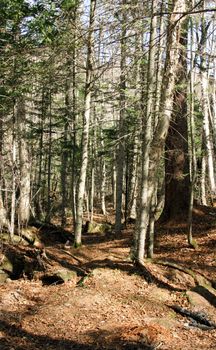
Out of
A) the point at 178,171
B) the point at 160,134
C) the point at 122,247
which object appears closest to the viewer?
the point at 160,134

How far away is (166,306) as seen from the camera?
794cm

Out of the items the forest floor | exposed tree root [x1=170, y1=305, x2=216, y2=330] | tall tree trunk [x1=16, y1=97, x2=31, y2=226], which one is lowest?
exposed tree root [x1=170, y1=305, x2=216, y2=330]

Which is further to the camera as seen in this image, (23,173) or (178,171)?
(23,173)

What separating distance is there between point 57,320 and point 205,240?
640 centimetres

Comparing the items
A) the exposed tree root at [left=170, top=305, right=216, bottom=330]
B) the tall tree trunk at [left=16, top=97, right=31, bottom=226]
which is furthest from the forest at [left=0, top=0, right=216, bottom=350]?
the tall tree trunk at [left=16, top=97, right=31, bottom=226]

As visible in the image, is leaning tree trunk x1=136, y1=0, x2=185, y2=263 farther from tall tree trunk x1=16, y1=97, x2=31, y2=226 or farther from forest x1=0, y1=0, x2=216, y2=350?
tall tree trunk x1=16, y1=97, x2=31, y2=226

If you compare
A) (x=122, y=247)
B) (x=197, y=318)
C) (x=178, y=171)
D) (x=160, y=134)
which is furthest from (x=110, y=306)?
(x=178, y=171)

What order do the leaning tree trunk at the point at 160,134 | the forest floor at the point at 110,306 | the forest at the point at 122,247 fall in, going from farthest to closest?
the leaning tree trunk at the point at 160,134, the forest at the point at 122,247, the forest floor at the point at 110,306

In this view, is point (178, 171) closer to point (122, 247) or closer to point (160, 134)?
point (122, 247)

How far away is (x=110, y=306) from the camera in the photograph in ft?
25.4

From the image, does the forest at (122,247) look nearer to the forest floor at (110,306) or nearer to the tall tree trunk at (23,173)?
the forest floor at (110,306)

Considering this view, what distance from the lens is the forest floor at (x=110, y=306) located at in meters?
6.39

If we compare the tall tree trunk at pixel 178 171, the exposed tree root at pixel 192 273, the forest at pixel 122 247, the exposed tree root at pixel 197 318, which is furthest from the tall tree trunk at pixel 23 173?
the exposed tree root at pixel 197 318

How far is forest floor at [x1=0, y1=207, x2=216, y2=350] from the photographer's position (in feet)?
21.0
